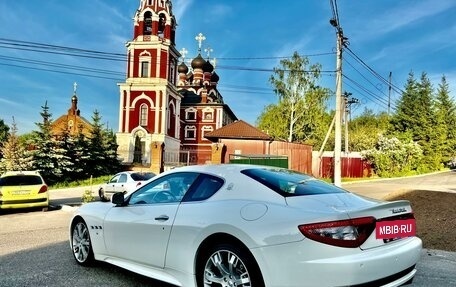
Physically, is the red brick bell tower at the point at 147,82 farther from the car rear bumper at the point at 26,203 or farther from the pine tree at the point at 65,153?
the car rear bumper at the point at 26,203

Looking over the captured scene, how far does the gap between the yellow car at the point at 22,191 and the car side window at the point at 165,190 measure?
1014 centimetres

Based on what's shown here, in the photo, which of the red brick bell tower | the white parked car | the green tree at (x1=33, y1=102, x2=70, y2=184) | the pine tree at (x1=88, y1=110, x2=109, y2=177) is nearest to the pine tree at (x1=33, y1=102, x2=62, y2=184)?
the green tree at (x1=33, y1=102, x2=70, y2=184)

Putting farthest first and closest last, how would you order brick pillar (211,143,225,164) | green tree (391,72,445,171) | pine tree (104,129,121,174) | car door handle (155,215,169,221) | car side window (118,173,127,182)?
1. green tree (391,72,445,171)
2. pine tree (104,129,121,174)
3. brick pillar (211,143,225,164)
4. car side window (118,173,127,182)
5. car door handle (155,215,169,221)

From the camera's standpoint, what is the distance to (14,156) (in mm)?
26891

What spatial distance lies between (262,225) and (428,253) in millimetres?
4494


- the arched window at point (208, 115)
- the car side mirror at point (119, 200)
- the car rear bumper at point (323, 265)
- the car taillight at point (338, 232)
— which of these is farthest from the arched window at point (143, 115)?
the car taillight at point (338, 232)

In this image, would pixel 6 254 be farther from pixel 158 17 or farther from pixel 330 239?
pixel 158 17

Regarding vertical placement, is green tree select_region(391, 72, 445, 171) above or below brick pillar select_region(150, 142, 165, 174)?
above

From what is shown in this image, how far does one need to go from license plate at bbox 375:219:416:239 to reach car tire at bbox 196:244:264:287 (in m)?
1.07

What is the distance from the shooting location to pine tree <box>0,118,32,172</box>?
26.7 m

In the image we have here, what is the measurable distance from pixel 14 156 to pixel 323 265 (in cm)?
2804

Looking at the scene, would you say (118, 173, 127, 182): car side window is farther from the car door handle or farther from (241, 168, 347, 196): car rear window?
(241, 168, 347, 196): car rear window

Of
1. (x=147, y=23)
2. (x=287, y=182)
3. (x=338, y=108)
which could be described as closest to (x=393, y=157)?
(x=338, y=108)

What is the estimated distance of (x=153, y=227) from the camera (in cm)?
434
